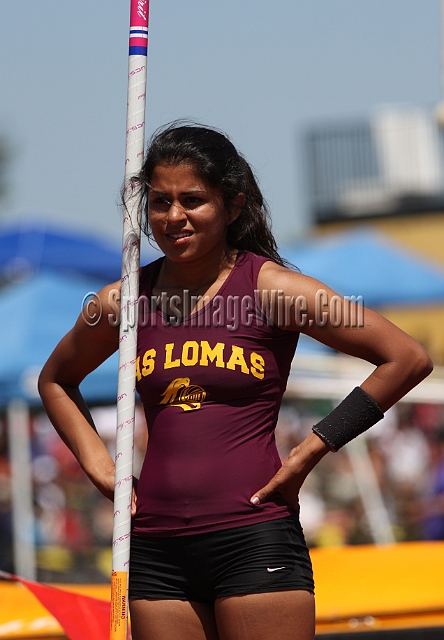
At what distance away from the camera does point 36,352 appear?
651 cm

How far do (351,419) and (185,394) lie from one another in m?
0.43

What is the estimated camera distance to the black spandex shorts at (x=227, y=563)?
224cm

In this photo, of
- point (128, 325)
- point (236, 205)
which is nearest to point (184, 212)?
point (236, 205)

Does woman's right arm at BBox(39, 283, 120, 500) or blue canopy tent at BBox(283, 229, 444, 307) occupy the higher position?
blue canopy tent at BBox(283, 229, 444, 307)

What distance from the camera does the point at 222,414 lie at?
7.62 ft

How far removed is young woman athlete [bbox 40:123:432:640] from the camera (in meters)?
2.27

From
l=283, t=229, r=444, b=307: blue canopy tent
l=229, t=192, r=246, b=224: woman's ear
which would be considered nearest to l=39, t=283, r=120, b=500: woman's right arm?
l=229, t=192, r=246, b=224: woman's ear

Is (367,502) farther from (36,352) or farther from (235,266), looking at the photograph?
(235,266)

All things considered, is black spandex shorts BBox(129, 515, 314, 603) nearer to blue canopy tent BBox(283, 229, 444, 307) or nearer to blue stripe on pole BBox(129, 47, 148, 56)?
blue stripe on pole BBox(129, 47, 148, 56)

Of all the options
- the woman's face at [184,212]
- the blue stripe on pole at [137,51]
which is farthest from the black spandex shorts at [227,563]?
the blue stripe on pole at [137,51]

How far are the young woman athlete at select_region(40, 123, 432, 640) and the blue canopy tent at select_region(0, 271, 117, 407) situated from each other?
161 inches

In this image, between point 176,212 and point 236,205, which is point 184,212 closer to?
point 176,212

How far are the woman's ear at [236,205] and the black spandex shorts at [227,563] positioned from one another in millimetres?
821

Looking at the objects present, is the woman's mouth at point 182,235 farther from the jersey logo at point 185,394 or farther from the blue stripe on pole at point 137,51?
the blue stripe on pole at point 137,51
